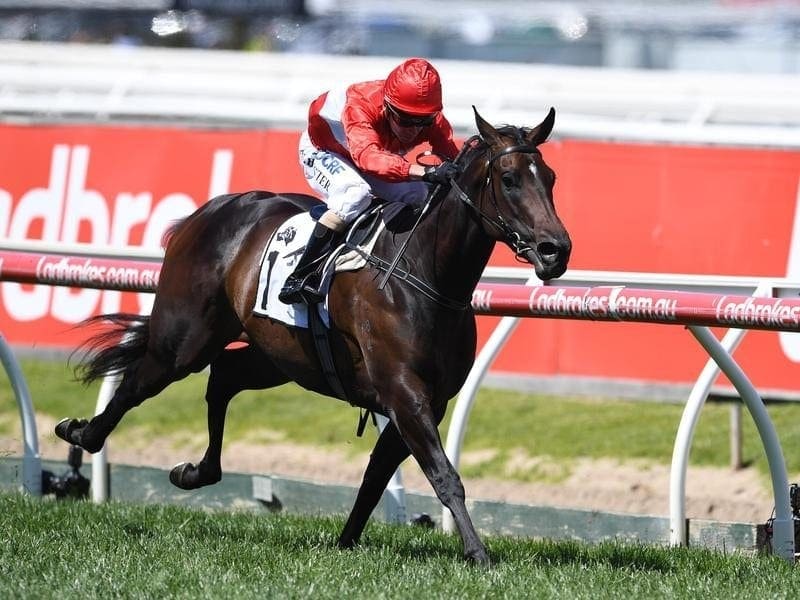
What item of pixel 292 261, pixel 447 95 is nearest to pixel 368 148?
pixel 292 261

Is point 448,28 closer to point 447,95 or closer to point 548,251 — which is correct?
point 447,95

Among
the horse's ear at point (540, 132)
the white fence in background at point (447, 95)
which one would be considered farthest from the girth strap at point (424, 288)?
the white fence in background at point (447, 95)

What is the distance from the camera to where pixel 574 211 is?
9.39m

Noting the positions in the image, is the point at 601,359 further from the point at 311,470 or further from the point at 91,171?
the point at 91,171

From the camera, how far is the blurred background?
1573 cm

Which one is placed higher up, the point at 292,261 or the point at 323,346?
the point at 292,261

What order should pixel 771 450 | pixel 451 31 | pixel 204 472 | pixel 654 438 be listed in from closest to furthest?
pixel 771 450 < pixel 204 472 < pixel 654 438 < pixel 451 31

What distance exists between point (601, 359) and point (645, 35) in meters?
8.01

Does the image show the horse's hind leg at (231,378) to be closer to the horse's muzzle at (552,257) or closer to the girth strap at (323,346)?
the girth strap at (323,346)

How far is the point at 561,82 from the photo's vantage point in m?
11.3

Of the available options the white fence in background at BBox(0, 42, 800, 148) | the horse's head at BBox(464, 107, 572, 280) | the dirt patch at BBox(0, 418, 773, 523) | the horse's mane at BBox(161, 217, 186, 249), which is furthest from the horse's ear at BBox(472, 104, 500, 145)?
the white fence in background at BBox(0, 42, 800, 148)

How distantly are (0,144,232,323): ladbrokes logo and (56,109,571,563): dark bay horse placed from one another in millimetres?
3793

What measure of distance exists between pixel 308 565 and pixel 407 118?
1.68 m

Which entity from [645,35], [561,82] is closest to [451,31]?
[645,35]
